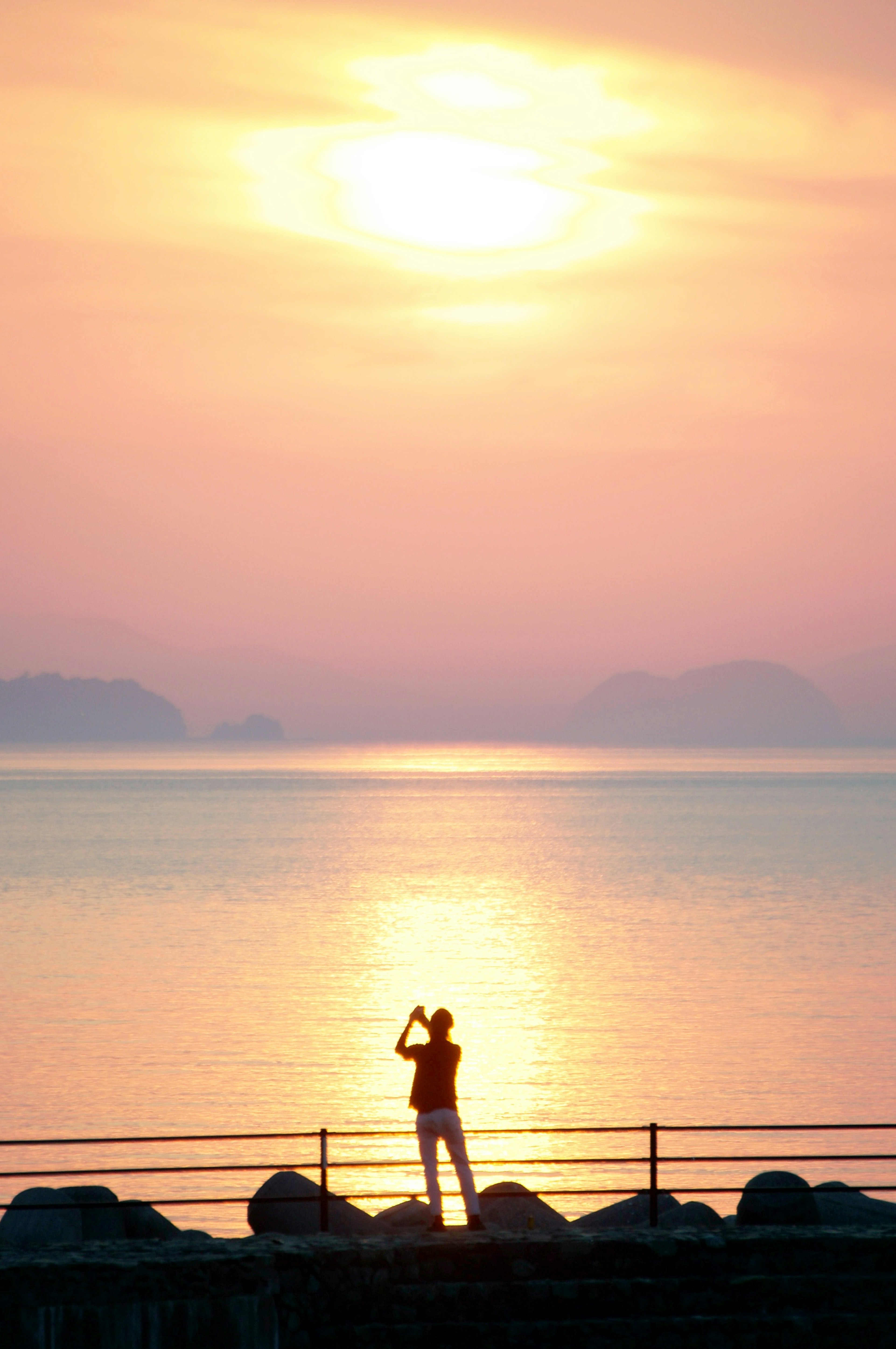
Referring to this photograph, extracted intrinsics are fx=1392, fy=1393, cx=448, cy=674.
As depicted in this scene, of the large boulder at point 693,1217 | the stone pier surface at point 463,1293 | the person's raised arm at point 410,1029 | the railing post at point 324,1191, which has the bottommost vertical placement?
the stone pier surface at point 463,1293

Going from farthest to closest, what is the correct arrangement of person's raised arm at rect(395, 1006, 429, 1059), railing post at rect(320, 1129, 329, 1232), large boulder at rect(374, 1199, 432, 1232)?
large boulder at rect(374, 1199, 432, 1232)
railing post at rect(320, 1129, 329, 1232)
person's raised arm at rect(395, 1006, 429, 1059)

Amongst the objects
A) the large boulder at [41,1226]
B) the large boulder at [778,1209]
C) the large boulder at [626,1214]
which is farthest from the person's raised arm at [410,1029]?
the large boulder at [41,1226]

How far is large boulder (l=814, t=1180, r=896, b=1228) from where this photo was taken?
13.3 meters

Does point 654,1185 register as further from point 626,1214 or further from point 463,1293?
point 626,1214

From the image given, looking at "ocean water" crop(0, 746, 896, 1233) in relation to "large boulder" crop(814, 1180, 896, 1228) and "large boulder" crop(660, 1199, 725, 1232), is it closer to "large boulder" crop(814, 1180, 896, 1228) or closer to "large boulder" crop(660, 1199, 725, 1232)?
"large boulder" crop(660, 1199, 725, 1232)

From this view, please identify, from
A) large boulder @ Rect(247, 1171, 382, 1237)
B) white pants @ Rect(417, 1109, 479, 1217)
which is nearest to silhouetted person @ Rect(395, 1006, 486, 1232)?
white pants @ Rect(417, 1109, 479, 1217)

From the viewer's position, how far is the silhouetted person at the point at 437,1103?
11078 millimetres

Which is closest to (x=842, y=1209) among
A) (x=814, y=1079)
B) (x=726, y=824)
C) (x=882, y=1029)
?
(x=814, y=1079)

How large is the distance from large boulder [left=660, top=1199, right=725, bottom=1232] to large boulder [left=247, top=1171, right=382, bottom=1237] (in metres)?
2.90

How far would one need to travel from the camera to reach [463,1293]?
10.9 meters

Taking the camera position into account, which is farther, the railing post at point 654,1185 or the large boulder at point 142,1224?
the large boulder at point 142,1224

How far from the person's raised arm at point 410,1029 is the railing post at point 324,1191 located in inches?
34.1

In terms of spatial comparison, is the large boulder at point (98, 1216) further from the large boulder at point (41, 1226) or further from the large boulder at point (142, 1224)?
the large boulder at point (41, 1226)

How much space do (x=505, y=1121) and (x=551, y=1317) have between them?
55.9ft
